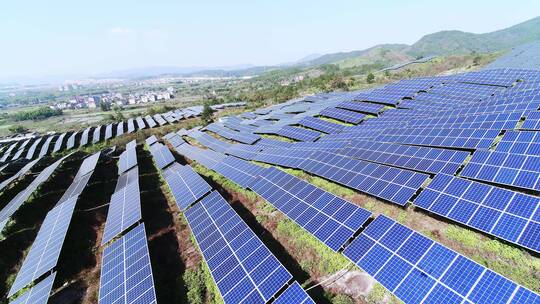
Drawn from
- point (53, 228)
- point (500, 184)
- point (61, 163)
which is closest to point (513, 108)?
point (500, 184)

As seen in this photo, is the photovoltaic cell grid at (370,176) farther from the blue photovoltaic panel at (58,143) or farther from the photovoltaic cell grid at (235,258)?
the blue photovoltaic panel at (58,143)

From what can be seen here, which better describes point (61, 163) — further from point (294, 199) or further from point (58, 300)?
point (294, 199)

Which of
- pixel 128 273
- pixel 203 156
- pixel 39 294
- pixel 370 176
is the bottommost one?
pixel 39 294

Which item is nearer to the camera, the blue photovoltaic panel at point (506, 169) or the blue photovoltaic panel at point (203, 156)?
the blue photovoltaic panel at point (506, 169)

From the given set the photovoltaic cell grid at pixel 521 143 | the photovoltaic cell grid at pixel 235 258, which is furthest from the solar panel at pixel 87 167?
the photovoltaic cell grid at pixel 521 143

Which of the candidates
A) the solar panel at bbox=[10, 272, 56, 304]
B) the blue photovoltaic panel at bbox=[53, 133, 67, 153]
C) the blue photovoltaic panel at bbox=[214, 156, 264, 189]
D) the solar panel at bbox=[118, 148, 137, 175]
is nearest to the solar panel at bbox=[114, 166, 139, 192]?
the solar panel at bbox=[118, 148, 137, 175]

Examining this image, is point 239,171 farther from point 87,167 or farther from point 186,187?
point 87,167

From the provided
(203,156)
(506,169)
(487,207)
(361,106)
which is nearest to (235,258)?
(487,207)
